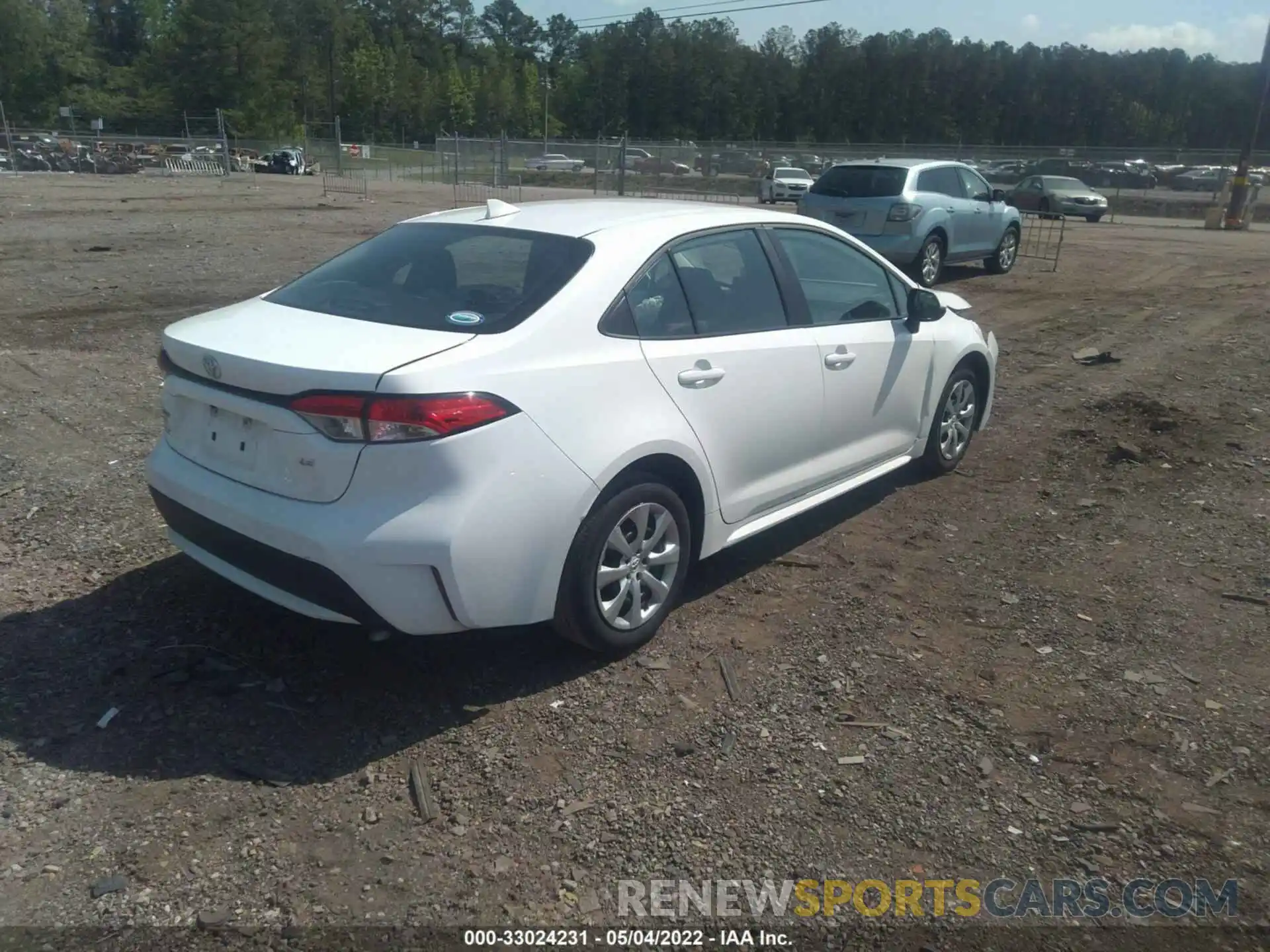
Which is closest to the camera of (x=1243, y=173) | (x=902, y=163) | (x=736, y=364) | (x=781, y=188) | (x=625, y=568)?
(x=625, y=568)

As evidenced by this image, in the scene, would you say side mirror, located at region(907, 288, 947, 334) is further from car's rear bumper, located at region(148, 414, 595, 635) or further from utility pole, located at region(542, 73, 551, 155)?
utility pole, located at region(542, 73, 551, 155)

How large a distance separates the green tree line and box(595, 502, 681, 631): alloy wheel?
84.2m

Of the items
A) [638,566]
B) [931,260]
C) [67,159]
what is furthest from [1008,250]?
[67,159]

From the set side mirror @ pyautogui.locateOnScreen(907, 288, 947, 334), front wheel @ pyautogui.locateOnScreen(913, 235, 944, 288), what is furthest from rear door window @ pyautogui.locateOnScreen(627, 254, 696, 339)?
front wheel @ pyautogui.locateOnScreen(913, 235, 944, 288)

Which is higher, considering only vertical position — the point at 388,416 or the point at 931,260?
the point at 388,416

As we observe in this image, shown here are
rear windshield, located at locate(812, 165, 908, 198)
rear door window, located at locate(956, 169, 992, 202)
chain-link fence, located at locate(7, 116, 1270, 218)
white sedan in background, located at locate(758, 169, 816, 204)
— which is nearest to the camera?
rear windshield, located at locate(812, 165, 908, 198)

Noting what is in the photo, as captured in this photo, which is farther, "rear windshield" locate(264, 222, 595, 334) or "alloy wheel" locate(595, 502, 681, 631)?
"alloy wheel" locate(595, 502, 681, 631)

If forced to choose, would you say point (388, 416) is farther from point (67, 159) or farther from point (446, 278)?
point (67, 159)

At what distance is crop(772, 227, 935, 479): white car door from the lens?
4816mm

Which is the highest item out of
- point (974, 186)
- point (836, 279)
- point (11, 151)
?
point (974, 186)

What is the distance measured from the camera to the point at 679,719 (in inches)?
142

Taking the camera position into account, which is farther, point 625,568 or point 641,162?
point 641,162

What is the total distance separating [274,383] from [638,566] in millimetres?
1468

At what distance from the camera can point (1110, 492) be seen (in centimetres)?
609
